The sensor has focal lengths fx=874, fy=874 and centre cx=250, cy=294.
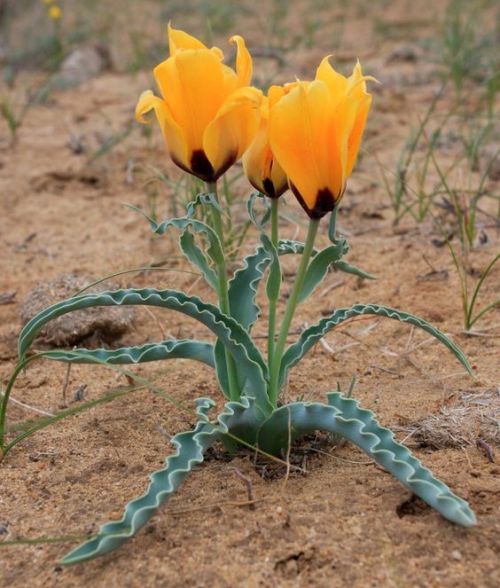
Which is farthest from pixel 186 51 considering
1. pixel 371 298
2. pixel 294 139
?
pixel 371 298

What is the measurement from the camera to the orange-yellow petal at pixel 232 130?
152 centimetres

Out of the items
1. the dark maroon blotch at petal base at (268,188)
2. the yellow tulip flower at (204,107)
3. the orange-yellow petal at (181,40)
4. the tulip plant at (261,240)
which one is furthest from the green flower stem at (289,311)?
the orange-yellow petal at (181,40)

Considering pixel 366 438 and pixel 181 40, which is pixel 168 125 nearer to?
pixel 181 40

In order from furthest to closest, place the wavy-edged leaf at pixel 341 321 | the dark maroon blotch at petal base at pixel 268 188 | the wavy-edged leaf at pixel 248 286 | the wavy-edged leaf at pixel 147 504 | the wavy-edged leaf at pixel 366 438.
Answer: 1. the wavy-edged leaf at pixel 248 286
2. the wavy-edged leaf at pixel 341 321
3. the dark maroon blotch at petal base at pixel 268 188
4. the wavy-edged leaf at pixel 366 438
5. the wavy-edged leaf at pixel 147 504

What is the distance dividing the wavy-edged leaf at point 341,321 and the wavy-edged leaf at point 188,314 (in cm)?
11

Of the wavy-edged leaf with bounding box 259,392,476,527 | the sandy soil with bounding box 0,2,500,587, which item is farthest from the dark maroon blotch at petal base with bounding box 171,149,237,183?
the sandy soil with bounding box 0,2,500,587

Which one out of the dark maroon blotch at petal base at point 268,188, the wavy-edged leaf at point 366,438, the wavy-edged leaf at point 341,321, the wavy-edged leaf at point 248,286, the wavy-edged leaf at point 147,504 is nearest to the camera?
the wavy-edged leaf at point 147,504

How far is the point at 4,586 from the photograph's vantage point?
1544 mm

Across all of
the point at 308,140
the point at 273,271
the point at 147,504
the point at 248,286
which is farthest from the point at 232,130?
the point at 147,504

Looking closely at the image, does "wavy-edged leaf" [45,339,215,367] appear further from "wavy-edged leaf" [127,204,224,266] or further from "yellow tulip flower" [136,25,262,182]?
"yellow tulip flower" [136,25,262,182]

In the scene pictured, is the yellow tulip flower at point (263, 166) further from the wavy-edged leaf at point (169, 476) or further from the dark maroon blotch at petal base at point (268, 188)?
the wavy-edged leaf at point (169, 476)

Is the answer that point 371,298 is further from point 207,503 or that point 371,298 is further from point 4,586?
point 4,586

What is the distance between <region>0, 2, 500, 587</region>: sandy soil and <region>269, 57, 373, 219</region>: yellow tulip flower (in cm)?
59

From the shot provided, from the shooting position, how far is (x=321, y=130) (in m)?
1.48
